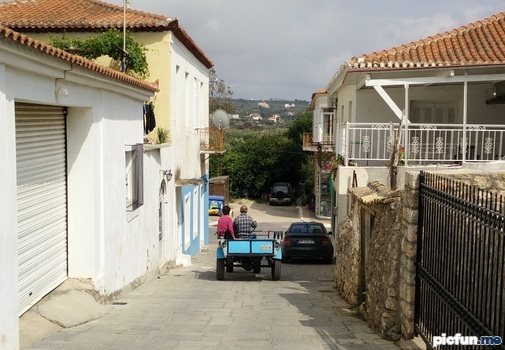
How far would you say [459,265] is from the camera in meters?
6.20

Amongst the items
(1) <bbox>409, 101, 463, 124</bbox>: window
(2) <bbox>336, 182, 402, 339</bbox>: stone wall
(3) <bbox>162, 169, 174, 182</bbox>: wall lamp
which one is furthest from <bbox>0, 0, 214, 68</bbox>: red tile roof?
(2) <bbox>336, 182, 402, 339</bbox>: stone wall

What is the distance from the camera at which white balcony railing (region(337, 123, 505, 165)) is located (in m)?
15.3

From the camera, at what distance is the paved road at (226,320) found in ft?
25.8

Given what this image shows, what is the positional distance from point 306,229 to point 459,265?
1641cm

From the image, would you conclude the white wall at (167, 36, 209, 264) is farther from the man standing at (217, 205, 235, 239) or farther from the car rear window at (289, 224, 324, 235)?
the car rear window at (289, 224, 324, 235)

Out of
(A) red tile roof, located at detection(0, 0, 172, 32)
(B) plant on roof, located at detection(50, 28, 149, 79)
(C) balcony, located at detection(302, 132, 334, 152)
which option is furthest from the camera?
(C) balcony, located at detection(302, 132, 334, 152)

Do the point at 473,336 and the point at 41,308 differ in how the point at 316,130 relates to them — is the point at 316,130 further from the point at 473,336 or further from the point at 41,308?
the point at 473,336

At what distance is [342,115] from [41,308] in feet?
52.7

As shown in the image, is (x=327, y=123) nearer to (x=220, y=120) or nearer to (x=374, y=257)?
(x=220, y=120)

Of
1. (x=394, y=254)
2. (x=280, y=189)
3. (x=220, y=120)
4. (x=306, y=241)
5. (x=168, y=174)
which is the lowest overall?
(x=280, y=189)

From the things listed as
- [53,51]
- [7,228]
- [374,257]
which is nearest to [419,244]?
[374,257]

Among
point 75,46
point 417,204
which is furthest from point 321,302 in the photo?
point 75,46

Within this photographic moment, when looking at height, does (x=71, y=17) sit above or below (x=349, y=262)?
above

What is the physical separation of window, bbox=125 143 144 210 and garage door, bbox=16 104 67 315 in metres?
3.64
